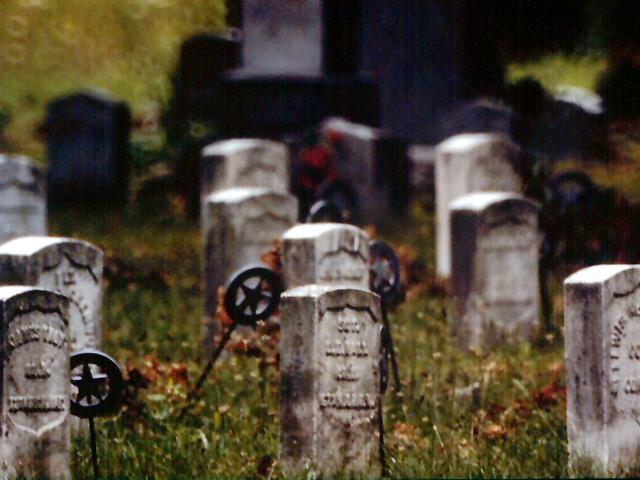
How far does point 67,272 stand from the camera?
870 centimetres

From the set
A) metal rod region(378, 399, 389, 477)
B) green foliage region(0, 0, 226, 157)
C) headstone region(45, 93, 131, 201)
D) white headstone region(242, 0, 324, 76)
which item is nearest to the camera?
metal rod region(378, 399, 389, 477)

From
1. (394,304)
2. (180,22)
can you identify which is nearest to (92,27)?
(180,22)

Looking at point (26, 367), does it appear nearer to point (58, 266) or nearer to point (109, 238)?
point (58, 266)

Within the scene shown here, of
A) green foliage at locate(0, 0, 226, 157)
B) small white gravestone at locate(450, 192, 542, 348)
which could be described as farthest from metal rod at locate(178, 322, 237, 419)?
green foliage at locate(0, 0, 226, 157)

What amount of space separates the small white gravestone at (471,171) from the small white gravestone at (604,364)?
5988mm

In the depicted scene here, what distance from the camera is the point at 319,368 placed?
7172mm

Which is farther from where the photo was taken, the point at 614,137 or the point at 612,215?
the point at 614,137

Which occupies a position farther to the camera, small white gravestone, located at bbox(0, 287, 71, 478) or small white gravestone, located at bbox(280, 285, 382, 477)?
small white gravestone, located at bbox(280, 285, 382, 477)

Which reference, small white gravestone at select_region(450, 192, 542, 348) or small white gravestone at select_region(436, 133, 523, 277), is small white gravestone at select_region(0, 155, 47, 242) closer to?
small white gravestone at select_region(436, 133, 523, 277)

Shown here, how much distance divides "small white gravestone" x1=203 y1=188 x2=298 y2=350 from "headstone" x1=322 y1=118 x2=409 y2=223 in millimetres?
6283

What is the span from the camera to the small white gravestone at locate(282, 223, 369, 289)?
30.6ft

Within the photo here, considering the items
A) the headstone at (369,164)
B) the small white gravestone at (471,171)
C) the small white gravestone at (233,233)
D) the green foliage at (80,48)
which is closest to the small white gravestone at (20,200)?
the small white gravestone at (233,233)

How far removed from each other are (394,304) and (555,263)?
2373mm

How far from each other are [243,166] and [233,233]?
2721mm
